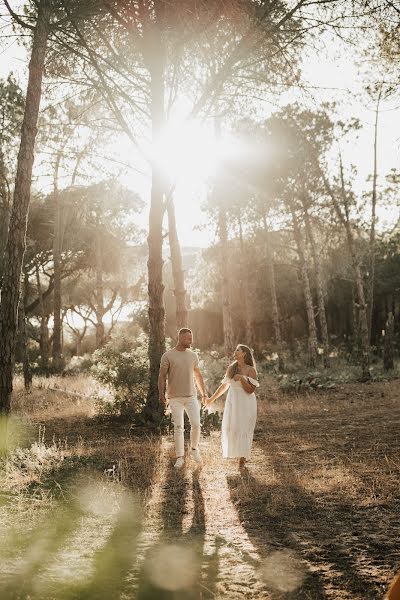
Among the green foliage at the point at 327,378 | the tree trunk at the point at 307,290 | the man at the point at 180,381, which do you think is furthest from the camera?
the tree trunk at the point at 307,290

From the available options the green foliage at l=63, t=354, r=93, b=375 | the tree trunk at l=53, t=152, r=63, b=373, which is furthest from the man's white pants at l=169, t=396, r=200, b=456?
the green foliage at l=63, t=354, r=93, b=375

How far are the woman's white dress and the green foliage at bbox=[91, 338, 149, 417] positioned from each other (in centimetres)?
439

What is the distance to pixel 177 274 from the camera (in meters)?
16.2

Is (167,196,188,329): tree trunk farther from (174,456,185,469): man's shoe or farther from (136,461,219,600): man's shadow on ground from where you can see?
(136,461,219,600): man's shadow on ground

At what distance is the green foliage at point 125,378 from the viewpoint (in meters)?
12.7

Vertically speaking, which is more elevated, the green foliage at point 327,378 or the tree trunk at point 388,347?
the tree trunk at point 388,347

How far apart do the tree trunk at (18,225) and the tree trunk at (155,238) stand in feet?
8.56

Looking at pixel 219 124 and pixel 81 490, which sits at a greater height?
pixel 219 124

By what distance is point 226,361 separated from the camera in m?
18.7

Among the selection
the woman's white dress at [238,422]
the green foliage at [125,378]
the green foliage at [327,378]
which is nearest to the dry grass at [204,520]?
the woman's white dress at [238,422]

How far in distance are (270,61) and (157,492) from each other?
876 cm

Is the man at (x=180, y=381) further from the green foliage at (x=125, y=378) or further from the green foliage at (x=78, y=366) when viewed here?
the green foliage at (x=78, y=366)

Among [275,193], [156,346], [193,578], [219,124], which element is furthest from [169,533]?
[275,193]

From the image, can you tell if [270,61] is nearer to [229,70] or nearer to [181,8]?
[229,70]
